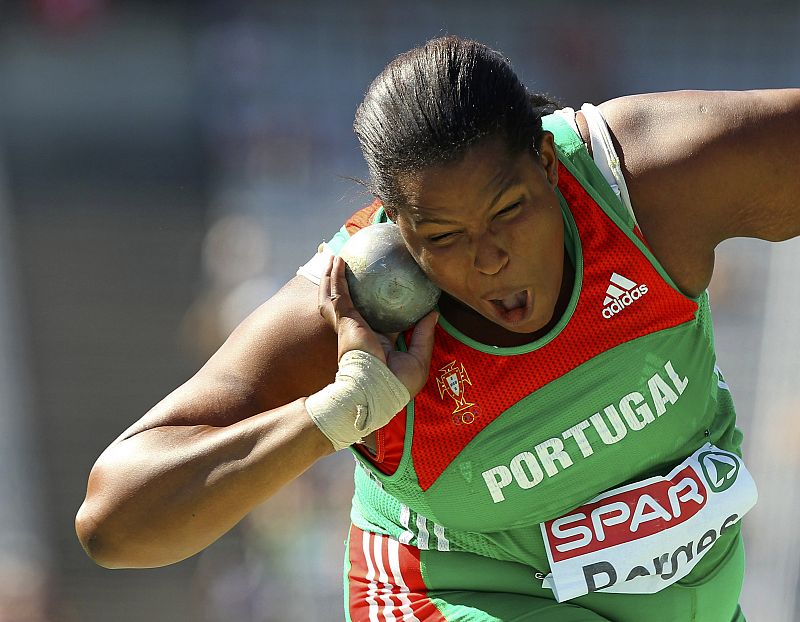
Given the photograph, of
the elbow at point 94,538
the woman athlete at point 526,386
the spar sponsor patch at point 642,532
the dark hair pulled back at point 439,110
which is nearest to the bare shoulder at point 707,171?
the woman athlete at point 526,386

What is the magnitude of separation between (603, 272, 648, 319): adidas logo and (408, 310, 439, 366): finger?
1.23ft

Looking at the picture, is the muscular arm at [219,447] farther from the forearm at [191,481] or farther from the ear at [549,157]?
the ear at [549,157]

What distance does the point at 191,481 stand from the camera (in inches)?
83.6

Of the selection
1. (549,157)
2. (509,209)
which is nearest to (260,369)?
(509,209)

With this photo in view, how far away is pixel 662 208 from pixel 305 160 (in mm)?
3465

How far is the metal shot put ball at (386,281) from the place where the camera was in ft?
7.04

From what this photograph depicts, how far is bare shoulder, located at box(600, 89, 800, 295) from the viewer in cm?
224

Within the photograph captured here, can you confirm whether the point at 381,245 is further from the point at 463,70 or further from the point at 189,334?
the point at 189,334

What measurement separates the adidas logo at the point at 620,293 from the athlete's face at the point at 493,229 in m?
0.14

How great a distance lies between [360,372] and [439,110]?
0.53 meters

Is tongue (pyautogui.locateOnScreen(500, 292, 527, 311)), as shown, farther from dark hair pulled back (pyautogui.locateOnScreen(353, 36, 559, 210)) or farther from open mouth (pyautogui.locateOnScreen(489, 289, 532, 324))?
dark hair pulled back (pyautogui.locateOnScreen(353, 36, 559, 210))

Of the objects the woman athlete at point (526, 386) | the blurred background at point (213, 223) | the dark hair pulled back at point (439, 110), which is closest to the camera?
the dark hair pulled back at point (439, 110)

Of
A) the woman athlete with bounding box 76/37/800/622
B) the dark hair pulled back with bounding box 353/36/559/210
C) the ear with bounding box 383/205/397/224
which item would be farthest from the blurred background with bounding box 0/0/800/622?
the dark hair pulled back with bounding box 353/36/559/210

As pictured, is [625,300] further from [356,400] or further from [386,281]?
[356,400]
